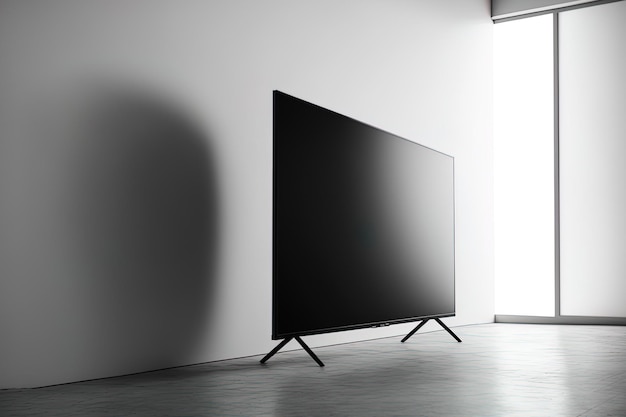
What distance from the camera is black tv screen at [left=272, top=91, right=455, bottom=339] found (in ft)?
11.4

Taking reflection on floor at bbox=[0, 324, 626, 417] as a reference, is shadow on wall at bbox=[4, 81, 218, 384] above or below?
above

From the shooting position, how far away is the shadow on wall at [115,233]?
119 inches

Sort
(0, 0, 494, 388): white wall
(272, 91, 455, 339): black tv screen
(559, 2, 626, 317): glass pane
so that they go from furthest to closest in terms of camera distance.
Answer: (559, 2, 626, 317): glass pane, (272, 91, 455, 339): black tv screen, (0, 0, 494, 388): white wall


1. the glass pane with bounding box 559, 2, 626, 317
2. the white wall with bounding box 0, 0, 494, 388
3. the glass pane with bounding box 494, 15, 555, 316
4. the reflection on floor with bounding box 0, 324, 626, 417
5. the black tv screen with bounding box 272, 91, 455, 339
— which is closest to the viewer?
the reflection on floor with bounding box 0, 324, 626, 417

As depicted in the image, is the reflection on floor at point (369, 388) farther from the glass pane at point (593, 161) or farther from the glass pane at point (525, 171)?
the glass pane at point (525, 171)

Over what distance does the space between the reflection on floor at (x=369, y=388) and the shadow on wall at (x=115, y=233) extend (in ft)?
0.56

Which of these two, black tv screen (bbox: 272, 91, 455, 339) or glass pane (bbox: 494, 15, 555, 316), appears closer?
black tv screen (bbox: 272, 91, 455, 339)

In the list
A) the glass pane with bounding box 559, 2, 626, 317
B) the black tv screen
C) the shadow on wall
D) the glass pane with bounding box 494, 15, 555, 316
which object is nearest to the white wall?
the shadow on wall

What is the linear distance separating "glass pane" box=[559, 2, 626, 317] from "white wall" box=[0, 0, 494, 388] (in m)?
2.50

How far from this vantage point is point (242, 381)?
3.17m

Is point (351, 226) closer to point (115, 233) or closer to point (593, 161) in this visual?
point (115, 233)

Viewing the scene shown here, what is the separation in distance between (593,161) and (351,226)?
365 centimetres

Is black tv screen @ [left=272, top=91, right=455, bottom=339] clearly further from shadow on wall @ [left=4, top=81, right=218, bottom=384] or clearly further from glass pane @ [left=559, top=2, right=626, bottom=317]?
glass pane @ [left=559, top=2, right=626, bottom=317]

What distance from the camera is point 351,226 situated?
13.0 ft
